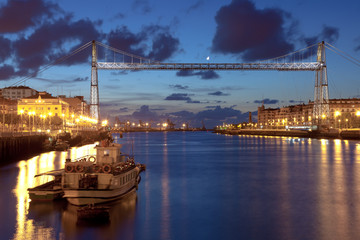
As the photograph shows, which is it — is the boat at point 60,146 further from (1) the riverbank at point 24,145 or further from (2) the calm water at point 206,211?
(2) the calm water at point 206,211

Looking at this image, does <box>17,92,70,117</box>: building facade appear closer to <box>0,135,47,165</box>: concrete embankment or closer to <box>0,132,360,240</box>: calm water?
<box>0,135,47,165</box>: concrete embankment

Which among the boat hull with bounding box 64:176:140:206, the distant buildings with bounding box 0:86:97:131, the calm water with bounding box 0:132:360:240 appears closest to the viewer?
the calm water with bounding box 0:132:360:240

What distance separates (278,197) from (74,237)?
1387 cm

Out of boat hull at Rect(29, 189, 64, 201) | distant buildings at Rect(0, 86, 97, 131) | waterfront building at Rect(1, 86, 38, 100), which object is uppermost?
waterfront building at Rect(1, 86, 38, 100)

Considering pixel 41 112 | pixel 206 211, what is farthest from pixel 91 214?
pixel 41 112

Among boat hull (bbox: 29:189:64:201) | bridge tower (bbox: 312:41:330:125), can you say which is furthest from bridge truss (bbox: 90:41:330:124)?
boat hull (bbox: 29:189:64:201)

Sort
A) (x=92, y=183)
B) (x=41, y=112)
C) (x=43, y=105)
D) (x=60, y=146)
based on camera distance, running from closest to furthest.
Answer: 1. (x=92, y=183)
2. (x=60, y=146)
3. (x=41, y=112)
4. (x=43, y=105)

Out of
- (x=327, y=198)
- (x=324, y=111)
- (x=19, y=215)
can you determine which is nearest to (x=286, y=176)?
(x=327, y=198)

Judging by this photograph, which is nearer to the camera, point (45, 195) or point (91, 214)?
point (91, 214)

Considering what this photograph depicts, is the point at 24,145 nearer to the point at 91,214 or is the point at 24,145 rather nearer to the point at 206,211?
the point at 91,214

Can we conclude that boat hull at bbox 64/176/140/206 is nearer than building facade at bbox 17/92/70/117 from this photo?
Yes

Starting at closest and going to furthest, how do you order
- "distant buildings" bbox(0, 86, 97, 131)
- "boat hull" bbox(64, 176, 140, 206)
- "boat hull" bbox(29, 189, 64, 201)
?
"boat hull" bbox(64, 176, 140, 206), "boat hull" bbox(29, 189, 64, 201), "distant buildings" bbox(0, 86, 97, 131)

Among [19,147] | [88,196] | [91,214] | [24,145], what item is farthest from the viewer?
[24,145]

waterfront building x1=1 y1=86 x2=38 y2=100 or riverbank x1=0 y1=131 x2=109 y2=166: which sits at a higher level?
waterfront building x1=1 y1=86 x2=38 y2=100
